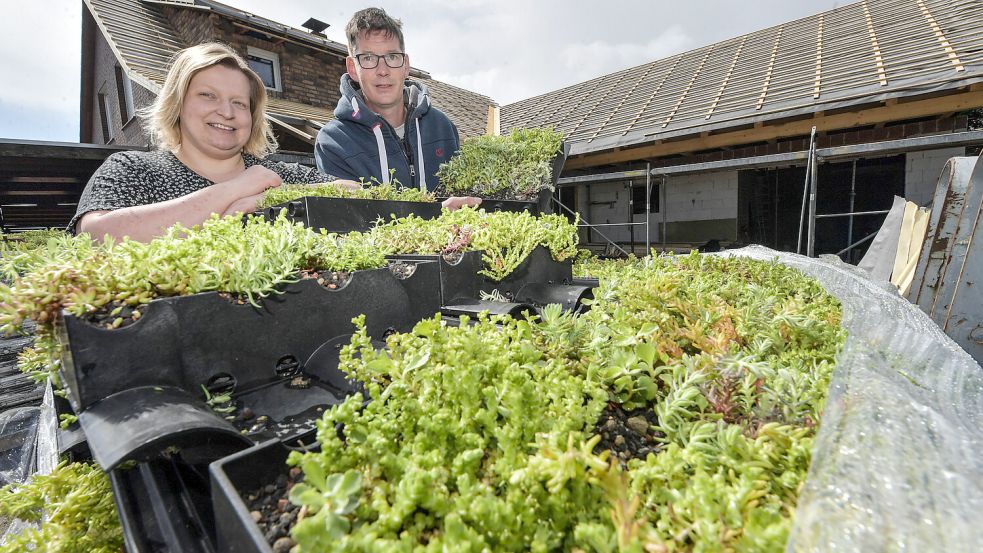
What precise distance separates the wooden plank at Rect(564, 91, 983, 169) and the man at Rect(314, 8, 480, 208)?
505cm

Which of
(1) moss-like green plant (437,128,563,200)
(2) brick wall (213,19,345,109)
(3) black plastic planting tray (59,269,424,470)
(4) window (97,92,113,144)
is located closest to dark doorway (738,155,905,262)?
(1) moss-like green plant (437,128,563,200)

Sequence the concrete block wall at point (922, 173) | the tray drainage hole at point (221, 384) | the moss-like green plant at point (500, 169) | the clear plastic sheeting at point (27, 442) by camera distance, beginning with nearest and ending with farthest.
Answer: the tray drainage hole at point (221, 384) < the clear plastic sheeting at point (27, 442) < the moss-like green plant at point (500, 169) < the concrete block wall at point (922, 173)

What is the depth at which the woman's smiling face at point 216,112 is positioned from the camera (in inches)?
109

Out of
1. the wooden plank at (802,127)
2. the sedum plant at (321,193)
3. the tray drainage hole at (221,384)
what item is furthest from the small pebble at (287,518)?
the wooden plank at (802,127)

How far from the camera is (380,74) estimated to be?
11.6 feet

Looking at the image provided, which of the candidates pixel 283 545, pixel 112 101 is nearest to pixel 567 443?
pixel 283 545

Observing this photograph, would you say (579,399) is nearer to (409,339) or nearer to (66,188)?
(409,339)

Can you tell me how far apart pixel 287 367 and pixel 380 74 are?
2881 mm

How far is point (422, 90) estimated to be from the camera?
13.4 ft

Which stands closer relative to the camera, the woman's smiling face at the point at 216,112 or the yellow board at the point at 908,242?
the woman's smiling face at the point at 216,112

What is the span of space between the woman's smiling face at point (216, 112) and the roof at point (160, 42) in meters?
5.93

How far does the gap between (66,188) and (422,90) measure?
9313 millimetres

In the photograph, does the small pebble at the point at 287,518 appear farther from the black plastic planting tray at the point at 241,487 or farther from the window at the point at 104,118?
the window at the point at 104,118

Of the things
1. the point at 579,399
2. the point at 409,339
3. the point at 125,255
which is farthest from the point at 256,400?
the point at 579,399
